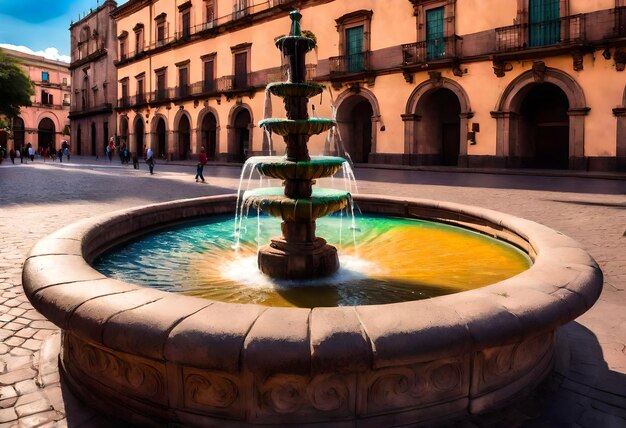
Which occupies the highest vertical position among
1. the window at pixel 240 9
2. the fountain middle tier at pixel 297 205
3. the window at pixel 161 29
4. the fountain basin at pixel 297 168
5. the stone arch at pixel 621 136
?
the window at pixel 161 29

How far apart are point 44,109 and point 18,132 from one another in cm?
460

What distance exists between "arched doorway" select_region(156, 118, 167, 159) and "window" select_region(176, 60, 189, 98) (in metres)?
4.30

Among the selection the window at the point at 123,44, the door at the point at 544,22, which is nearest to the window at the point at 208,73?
the window at the point at 123,44

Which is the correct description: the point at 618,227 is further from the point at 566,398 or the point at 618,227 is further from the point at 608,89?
the point at 608,89

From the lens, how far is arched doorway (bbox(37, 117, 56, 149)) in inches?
2510

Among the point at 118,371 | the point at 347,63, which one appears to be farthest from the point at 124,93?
the point at 118,371

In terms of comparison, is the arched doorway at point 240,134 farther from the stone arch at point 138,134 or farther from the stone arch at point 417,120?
the stone arch at point 417,120

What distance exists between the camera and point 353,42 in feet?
78.8

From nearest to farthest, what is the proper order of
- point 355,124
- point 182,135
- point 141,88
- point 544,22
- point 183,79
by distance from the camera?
point 544,22 → point 355,124 → point 183,79 → point 182,135 → point 141,88

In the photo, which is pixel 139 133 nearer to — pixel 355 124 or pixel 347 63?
pixel 355 124

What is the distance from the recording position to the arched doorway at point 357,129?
25.4m

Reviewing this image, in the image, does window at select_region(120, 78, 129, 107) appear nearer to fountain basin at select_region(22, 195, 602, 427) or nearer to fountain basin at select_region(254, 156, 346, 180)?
fountain basin at select_region(254, 156, 346, 180)

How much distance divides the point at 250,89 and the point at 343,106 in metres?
6.80

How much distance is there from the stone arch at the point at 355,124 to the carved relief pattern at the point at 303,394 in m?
22.6
